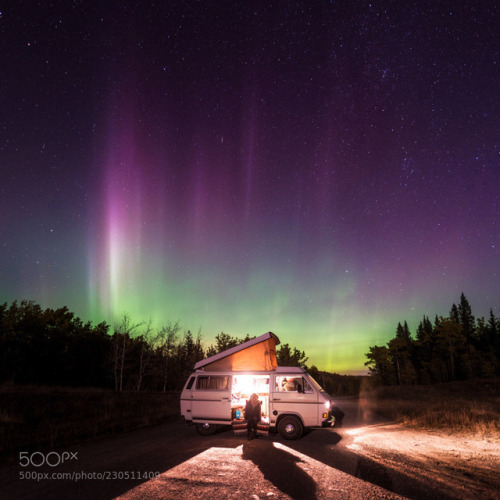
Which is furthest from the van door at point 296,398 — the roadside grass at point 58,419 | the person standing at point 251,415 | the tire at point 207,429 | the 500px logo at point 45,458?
the roadside grass at point 58,419

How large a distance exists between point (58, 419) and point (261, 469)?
14420 mm

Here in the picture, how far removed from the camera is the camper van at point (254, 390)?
10.9 metres

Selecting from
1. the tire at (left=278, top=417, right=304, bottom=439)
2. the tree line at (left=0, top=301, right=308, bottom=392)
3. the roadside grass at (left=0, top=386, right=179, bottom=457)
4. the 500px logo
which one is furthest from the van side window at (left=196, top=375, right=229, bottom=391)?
the tree line at (left=0, top=301, right=308, bottom=392)

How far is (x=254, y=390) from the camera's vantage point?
13203mm

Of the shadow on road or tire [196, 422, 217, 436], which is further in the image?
tire [196, 422, 217, 436]

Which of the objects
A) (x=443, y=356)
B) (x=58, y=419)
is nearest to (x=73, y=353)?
(x=58, y=419)

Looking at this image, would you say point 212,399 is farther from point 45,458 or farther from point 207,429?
point 45,458

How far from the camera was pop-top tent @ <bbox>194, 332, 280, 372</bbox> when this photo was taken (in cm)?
1219

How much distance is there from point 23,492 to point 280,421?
738cm

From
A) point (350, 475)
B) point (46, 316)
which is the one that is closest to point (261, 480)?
point (350, 475)

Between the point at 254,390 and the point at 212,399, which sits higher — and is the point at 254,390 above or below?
above

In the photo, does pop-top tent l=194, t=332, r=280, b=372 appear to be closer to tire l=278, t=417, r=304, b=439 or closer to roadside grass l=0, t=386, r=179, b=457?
tire l=278, t=417, r=304, b=439

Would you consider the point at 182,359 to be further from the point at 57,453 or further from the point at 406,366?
the point at 57,453

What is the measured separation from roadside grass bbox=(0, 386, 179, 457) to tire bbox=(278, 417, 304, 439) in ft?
22.4
